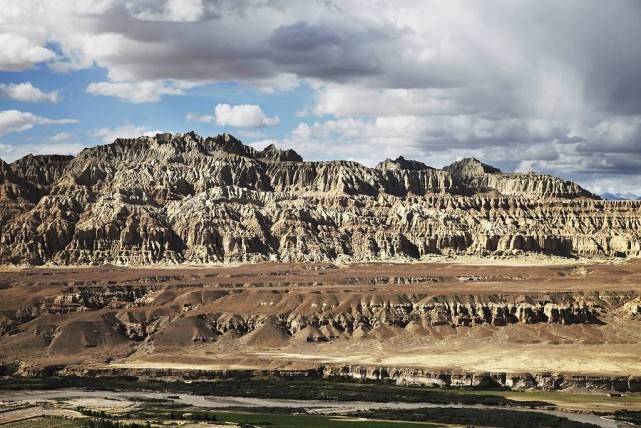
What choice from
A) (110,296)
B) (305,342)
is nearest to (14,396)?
(305,342)

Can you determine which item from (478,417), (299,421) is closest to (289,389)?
(299,421)

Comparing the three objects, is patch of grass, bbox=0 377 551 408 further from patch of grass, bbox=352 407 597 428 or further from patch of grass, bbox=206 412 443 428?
patch of grass, bbox=206 412 443 428

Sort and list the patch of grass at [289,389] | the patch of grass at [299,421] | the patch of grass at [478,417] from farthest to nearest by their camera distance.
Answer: the patch of grass at [289,389] → the patch of grass at [299,421] → the patch of grass at [478,417]

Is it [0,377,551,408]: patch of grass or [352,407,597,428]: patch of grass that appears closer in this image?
[352,407,597,428]: patch of grass

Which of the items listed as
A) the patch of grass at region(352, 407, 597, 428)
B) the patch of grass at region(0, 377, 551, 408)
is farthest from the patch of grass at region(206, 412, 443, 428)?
the patch of grass at region(0, 377, 551, 408)

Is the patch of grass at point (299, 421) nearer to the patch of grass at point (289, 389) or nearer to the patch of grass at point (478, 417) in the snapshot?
the patch of grass at point (478, 417)

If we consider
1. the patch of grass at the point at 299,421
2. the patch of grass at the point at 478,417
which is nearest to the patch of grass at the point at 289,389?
the patch of grass at the point at 478,417

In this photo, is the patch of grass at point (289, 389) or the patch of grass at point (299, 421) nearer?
the patch of grass at point (299, 421)

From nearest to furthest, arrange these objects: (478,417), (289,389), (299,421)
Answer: (299,421), (478,417), (289,389)

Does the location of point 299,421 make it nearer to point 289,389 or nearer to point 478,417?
point 478,417

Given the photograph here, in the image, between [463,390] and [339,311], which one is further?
[339,311]

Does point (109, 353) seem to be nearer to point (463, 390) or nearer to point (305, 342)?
point (305, 342)
